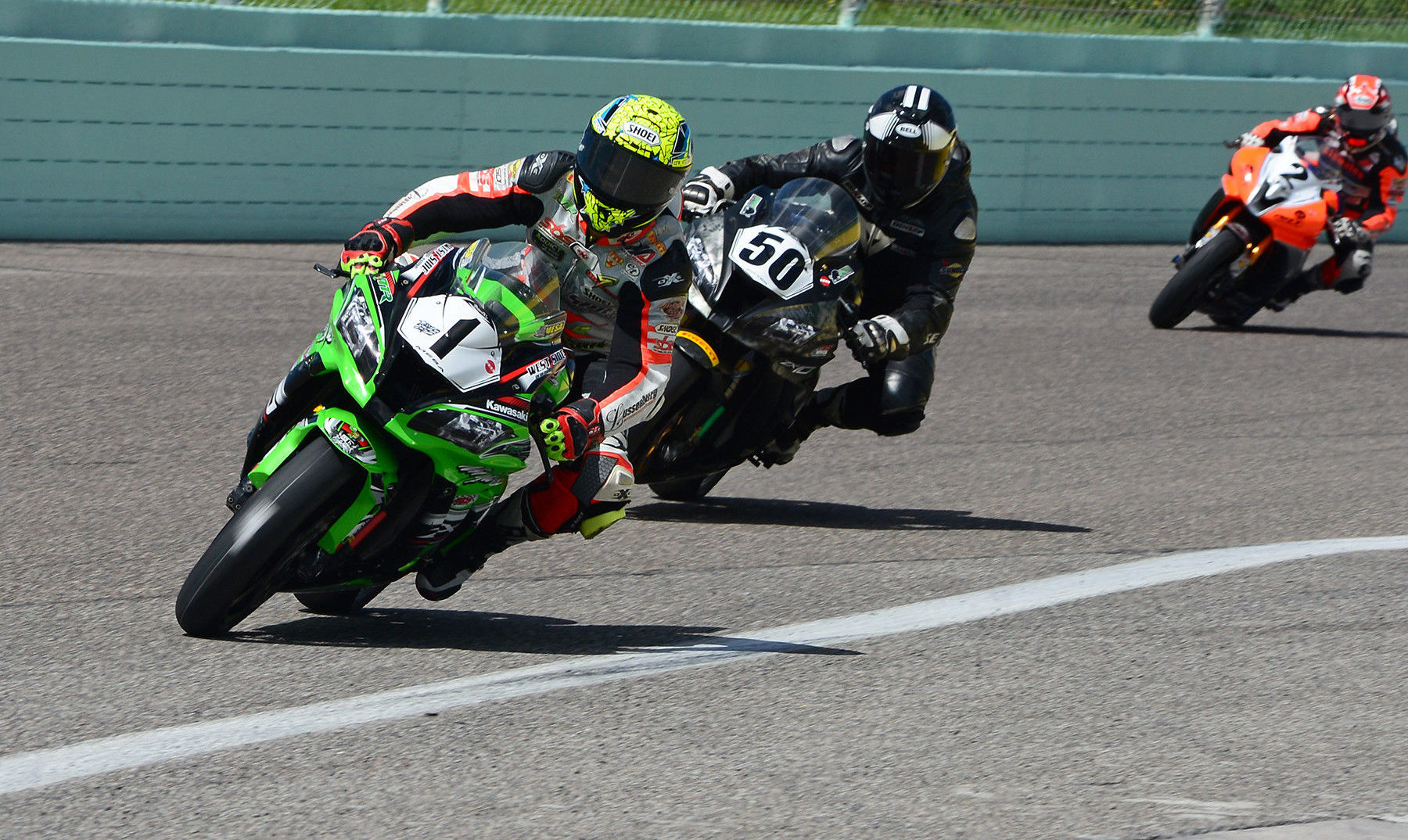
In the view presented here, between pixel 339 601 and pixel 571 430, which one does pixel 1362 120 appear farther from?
pixel 339 601

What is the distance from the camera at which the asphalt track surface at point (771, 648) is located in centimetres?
369

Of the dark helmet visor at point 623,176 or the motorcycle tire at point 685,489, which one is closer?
the dark helmet visor at point 623,176

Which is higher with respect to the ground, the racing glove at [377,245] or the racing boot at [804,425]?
the racing glove at [377,245]

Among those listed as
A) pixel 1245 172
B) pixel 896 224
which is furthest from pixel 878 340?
pixel 1245 172

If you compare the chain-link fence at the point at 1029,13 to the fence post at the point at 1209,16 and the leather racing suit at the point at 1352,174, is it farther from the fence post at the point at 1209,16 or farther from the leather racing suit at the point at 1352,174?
the leather racing suit at the point at 1352,174

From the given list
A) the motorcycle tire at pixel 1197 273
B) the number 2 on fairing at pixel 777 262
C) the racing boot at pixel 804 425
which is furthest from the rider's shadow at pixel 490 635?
the motorcycle tire at pixel 1197 273

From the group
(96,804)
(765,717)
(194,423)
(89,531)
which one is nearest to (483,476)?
(765,717)

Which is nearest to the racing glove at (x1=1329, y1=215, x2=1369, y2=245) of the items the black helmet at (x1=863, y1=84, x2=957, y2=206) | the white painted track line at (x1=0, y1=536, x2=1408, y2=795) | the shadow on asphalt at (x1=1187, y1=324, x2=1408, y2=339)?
the shadow on asphalt at (x1=1187, y1=324, x2=1408, y2=339)

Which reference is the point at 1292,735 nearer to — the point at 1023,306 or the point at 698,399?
the point at 698,399

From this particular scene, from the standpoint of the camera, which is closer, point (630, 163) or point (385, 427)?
point (385, 427)

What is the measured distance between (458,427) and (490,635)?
822 mm

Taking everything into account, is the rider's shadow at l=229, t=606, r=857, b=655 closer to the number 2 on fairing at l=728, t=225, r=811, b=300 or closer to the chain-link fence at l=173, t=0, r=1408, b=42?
the number 2 on fairing at l=728, t=225, r=811, b=300

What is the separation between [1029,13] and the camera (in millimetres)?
15109

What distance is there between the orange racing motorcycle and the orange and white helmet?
33 cm
